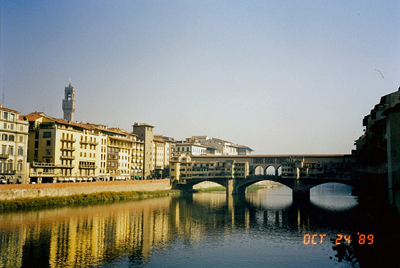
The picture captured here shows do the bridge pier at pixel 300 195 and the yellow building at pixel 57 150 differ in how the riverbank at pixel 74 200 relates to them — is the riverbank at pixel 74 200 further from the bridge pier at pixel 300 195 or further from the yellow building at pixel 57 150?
the bridge pier at pixel 300 195

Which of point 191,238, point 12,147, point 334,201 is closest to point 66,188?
point 12,147

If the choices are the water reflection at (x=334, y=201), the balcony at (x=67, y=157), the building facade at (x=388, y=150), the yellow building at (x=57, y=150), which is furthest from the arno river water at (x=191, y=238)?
the balcony at (x=67, y=157)

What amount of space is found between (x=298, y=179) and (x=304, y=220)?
34107mm

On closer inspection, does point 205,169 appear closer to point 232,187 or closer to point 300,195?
point 232,187

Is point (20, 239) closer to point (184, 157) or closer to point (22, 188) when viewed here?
point (22, 188)

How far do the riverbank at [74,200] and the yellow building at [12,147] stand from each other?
5.17m

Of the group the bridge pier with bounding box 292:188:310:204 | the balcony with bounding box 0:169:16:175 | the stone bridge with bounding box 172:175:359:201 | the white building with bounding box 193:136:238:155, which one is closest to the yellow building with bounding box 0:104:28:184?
the balcony with bounding box 0:169:16:175

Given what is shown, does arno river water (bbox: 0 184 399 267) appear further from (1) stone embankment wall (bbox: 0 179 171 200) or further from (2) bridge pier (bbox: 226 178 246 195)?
(2) bridge pier (bbox: 226 178 246 195)

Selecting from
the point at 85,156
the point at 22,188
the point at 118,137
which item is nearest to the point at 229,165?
the point at 118,137

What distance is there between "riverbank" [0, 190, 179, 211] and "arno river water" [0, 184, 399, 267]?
3.59m

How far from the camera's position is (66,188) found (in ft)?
214

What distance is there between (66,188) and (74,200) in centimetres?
257

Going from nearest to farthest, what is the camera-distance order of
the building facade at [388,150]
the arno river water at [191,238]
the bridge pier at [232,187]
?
1. the arno river water at [191,238]
2. the building facade at [388,150]
3. the bridge pier at [232,187]

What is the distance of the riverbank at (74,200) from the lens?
5464 centimetres
